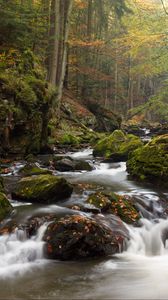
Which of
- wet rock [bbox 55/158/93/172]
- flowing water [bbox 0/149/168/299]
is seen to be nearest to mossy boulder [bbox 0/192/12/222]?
flowing water [bbox 0/149/168/299]

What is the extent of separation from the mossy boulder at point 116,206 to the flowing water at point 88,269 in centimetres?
23

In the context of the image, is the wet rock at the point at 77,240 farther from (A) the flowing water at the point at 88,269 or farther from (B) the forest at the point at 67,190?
(A) the flowing water at the point at 88,269

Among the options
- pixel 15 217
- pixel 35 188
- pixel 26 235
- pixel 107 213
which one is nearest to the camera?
pixel 26 235

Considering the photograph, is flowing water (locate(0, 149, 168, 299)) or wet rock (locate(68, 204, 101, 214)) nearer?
flowing water (locate(0, 149, 168, 299))

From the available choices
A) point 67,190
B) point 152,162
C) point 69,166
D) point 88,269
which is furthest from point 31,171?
point 88,269

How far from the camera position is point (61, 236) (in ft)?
19.1

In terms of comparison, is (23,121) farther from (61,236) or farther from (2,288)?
(2,288)

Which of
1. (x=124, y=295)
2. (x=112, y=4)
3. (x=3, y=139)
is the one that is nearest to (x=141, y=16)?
(x=112, y=4)

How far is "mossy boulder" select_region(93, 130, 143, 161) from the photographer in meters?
13.6

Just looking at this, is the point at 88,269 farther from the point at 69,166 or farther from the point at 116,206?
the point at 69,166

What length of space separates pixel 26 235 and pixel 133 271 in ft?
6.13

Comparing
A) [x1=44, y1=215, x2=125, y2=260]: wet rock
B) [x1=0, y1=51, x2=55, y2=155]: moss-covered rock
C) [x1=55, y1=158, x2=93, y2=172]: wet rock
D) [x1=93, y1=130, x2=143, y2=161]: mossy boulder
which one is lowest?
[x1=44, y1=215, x2=125, y2=260]: wet rock

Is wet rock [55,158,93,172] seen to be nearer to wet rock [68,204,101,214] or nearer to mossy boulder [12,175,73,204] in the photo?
mossy boulder [12,175,73,204]

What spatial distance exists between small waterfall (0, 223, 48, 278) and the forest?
16 millimetres
